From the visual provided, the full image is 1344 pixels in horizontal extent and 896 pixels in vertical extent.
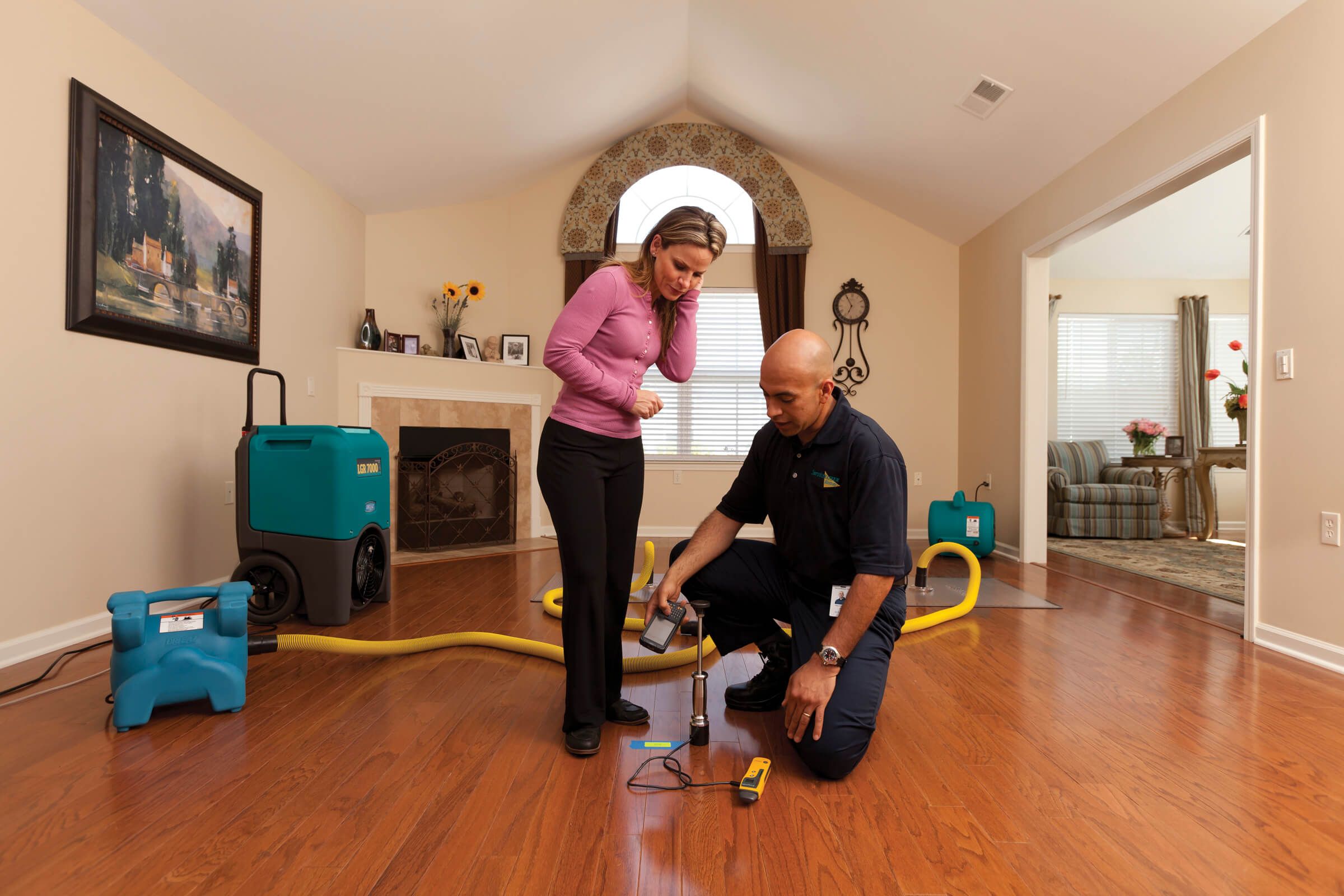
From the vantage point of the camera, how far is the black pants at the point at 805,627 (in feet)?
5.44

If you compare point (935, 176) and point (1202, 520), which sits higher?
point (935, 176)

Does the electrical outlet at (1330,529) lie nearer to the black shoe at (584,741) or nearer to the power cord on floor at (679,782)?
the power cord on floor at (679,782)

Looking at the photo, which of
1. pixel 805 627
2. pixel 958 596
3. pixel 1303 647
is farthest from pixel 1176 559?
pixel 805 627

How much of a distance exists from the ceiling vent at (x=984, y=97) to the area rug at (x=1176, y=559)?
2767 mm

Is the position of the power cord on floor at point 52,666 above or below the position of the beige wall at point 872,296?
below

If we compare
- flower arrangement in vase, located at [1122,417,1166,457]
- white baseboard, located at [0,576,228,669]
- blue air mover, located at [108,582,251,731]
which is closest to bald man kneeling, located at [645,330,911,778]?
blue air mover, located at [108,582,251,731]

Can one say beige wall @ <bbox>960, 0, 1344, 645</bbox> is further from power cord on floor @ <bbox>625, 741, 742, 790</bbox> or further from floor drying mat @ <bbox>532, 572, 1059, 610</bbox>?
power cord on floor @ <bbox>625, 741, 742, 790</bbox>

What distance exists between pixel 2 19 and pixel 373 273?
310 centimetres

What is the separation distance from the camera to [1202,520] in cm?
670

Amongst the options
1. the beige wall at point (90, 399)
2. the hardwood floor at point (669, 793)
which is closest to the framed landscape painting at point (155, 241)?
the beige wall at point (90, 399)

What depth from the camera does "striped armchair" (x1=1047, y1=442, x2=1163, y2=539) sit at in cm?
648

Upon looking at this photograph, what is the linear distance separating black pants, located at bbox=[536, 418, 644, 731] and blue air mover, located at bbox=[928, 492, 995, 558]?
368 cm

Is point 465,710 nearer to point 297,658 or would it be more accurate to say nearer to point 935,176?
point 297,658

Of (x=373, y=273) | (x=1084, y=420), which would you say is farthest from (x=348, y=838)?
(x=1084, y=420)
